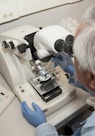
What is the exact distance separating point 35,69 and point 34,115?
0.89 ft


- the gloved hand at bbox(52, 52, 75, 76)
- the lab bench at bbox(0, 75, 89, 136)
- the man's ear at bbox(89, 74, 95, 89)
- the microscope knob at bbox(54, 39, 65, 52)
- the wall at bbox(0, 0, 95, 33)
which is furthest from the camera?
the wall at bbox(0, 0, 95, 33)

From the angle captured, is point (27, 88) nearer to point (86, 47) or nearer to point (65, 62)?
point (65, 62)

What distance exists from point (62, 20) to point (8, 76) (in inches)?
30.2

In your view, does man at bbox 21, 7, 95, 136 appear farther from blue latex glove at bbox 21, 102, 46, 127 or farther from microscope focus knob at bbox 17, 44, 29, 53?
microscope focus knob at bbox 17, 44, 29, 53

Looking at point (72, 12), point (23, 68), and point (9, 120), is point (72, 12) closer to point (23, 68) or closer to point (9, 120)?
point (23, 68)

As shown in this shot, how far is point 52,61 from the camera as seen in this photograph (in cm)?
120

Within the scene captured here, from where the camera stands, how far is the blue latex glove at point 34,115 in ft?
3.47

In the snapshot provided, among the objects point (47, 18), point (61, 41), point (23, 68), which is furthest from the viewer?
point (47, 18)

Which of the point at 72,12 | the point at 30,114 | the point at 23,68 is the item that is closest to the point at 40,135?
the point at 30,114

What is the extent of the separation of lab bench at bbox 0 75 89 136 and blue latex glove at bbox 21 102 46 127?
3 cm

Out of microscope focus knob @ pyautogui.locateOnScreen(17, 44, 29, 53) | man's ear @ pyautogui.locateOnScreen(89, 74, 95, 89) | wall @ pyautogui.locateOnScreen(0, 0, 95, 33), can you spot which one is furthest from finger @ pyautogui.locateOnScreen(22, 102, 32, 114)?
wall @ pyautogui.locateOnScreen(0, 0, 95, 33)

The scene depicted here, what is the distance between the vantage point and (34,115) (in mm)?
1065

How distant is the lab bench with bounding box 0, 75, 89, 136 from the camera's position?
104cm

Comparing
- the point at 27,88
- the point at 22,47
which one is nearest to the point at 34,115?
the point at 27,88
